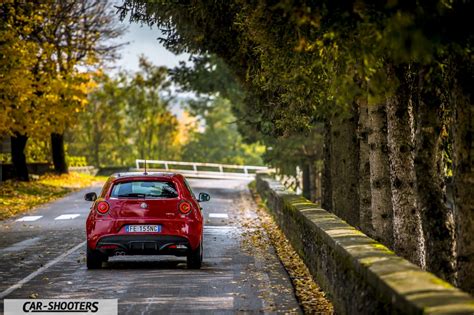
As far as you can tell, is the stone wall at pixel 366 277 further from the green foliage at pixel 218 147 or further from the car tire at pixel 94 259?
the green foliage at pixel 218 147

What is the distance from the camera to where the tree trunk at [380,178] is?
16672mm

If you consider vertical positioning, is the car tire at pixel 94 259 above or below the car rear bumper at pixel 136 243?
below

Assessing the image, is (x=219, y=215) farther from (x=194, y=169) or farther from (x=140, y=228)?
(x=194, y=169)

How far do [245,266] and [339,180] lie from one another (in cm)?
477

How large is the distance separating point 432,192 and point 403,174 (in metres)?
2.61

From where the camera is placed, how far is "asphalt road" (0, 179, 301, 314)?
12.7 meters

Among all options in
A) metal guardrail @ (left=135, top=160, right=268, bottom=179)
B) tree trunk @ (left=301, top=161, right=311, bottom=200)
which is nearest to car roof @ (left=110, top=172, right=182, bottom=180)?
tree trunk @ (left=301, top=161, right=311, bottom=200)

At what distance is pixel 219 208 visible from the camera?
35.9 m

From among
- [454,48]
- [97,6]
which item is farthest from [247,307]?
[97,6]

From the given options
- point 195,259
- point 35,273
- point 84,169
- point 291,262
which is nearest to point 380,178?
point 291,262

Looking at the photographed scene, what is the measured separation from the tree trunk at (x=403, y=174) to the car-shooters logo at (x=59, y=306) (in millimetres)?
4395

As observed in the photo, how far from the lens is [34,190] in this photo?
4228 centimetres

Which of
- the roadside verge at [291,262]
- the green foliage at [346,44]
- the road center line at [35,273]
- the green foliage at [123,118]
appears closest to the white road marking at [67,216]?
the roadside verge at [291,262]

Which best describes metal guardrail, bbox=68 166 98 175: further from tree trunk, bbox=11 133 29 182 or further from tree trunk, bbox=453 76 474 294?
tree trunk, bbox=453 76 474 294
